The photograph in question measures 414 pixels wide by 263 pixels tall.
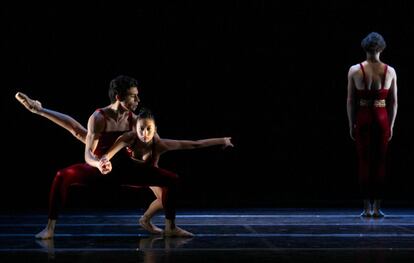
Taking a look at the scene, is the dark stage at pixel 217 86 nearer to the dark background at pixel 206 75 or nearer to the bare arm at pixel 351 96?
the dark background at pixel 206 75

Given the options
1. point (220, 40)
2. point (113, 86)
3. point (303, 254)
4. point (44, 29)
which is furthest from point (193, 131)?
point (303, 254)

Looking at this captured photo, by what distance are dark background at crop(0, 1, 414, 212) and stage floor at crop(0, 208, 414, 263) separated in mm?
1495

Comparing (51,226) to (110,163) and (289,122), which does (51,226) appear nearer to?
(110,163)

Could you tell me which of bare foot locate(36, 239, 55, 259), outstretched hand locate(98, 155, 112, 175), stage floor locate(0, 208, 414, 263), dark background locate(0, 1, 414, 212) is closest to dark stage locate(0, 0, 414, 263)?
dark background locate(0, 1, 414, 212)

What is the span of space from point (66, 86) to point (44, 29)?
22.4 inches

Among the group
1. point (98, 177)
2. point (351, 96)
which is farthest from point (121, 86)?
point (351, 96)

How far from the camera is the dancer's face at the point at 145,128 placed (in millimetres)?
5141

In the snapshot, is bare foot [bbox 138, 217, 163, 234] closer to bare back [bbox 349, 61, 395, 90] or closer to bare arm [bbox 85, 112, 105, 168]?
bare arm [bbox 85, 112, 105, 168]

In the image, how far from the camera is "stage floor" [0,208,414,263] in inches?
168

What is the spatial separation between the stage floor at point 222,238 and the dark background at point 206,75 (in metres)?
1.49

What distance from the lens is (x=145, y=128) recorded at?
5.15 metres

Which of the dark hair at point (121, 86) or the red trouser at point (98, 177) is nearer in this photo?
the red trouser at point (98, 177)

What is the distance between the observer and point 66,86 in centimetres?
838

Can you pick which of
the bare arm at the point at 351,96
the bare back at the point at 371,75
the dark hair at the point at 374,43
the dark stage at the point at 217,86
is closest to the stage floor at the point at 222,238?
the bare arm at the point at 351,96
